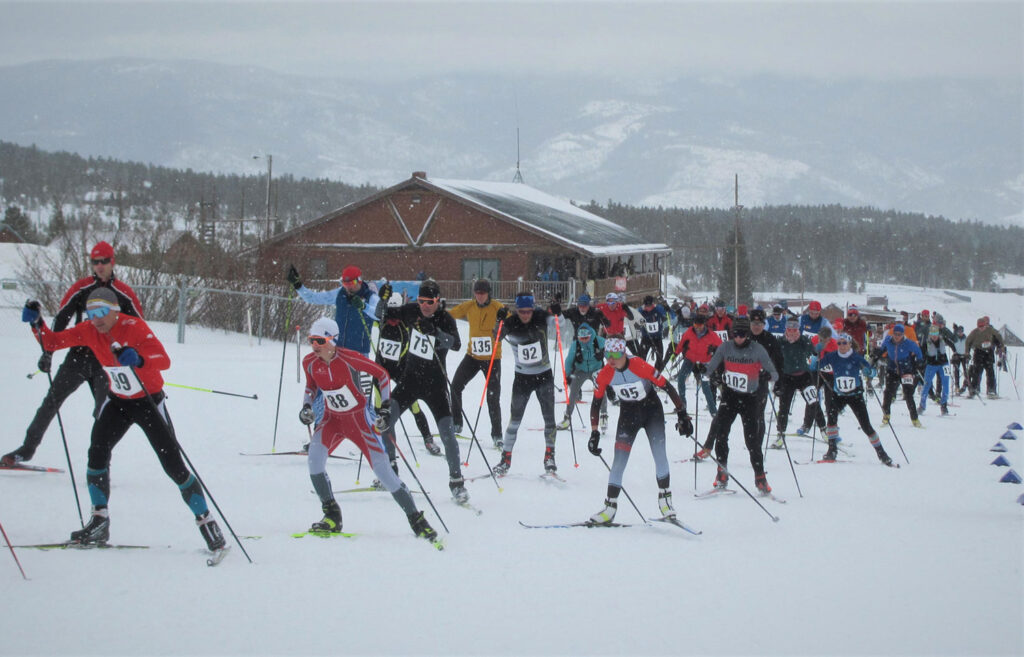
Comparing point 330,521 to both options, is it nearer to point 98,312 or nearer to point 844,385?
point 98,312

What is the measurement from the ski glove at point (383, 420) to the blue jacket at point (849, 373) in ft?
22.5

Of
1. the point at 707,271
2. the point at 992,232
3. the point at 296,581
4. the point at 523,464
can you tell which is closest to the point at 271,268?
the point at 523,464

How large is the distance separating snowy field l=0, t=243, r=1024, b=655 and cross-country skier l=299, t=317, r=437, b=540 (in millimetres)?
271

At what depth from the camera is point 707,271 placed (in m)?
130

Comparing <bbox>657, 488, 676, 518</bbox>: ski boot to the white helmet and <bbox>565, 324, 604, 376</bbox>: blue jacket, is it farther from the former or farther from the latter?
the white helmet

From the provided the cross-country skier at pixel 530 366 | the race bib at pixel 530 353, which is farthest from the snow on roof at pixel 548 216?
the race bib at pixel 530 353

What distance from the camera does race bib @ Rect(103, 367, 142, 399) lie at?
6.07 metres

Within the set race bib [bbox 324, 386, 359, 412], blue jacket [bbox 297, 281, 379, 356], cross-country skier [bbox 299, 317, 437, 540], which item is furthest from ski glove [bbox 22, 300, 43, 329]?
blue jacket [bbox 297, 281, 379, 356]

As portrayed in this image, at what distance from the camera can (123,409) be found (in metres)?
6.21

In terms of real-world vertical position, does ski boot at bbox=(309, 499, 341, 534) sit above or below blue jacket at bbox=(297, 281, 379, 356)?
below

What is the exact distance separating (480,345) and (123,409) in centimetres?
492

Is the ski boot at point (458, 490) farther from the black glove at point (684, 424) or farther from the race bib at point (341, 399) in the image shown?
the black glove at point (684, 424)

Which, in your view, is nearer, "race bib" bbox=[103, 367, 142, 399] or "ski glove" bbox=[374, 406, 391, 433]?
"race bib" bbox=[103, 367, 142, 399]

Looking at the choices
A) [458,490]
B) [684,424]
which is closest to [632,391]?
[684,424]
